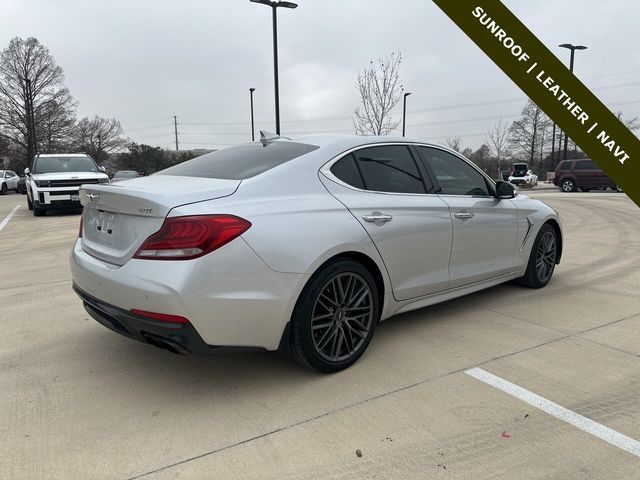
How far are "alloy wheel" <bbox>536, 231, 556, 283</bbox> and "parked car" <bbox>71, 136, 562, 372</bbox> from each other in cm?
115

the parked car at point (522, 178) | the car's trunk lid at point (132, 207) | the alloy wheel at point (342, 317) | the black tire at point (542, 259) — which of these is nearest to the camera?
the car's trunk lid at point (132, 207)

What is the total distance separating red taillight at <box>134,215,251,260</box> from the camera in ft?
8.64

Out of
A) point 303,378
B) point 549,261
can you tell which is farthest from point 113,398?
point 549,261

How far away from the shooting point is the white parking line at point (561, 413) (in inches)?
98.0

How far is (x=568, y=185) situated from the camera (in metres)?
25.5

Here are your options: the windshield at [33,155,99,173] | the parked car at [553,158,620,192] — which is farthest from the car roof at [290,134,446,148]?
the parked car at [553,158,620,192]

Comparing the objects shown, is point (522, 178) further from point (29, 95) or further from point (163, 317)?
point (29, 95)

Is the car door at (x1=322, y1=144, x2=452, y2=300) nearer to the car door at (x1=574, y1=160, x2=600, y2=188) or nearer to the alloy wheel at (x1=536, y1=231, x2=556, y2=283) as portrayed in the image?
the alloy wheel at (x1=536, y1=231, x2=556, y2=283)

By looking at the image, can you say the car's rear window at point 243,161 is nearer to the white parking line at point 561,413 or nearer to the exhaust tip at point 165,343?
the exhaust tip at point 165,343

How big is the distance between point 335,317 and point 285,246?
639 mm

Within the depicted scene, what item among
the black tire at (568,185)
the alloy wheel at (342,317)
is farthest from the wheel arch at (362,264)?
the black tire at (568,185)

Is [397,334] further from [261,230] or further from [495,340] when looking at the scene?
[261,230]

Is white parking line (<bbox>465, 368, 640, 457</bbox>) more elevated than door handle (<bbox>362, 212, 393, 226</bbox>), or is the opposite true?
door handle (<bbox>362, 212, 393, 226</bbox>)

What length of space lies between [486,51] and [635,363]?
344cm
